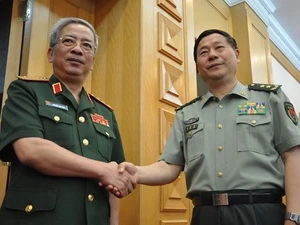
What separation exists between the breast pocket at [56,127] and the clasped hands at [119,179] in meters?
0.15

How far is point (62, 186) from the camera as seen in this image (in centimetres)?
105

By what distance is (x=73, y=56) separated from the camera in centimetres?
124

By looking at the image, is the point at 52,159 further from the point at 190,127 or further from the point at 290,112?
the point at 290,112

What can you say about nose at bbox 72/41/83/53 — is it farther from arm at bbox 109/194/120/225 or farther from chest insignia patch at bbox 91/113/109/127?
arm at bbox 109/194/120/225

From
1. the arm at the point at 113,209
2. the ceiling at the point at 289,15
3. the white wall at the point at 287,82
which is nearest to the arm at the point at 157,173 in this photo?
the arm at the point at 113,209

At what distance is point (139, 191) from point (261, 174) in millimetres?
691

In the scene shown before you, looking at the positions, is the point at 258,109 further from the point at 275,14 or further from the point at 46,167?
the point at 275,14

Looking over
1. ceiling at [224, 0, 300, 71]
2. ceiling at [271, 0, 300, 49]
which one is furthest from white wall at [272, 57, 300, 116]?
ceiling at [271, 0, 300, 49]

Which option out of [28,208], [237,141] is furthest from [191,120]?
[28,208]

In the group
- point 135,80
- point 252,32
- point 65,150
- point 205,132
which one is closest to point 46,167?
point 65,150

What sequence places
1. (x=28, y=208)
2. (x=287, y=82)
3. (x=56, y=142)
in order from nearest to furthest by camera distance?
(x=28, y=208) → (x=56, y=142) → (x=287, y=82)

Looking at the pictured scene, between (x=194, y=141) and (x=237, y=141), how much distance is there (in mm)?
158

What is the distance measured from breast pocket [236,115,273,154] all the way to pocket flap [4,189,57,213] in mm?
630

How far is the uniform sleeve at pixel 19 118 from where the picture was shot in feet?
3.38
